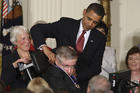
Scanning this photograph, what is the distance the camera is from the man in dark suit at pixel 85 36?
152 inches

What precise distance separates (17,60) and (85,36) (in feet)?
2.71

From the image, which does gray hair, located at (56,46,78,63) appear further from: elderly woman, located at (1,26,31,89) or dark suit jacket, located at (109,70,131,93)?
dark suit jacket, located at (109,70,131,93)

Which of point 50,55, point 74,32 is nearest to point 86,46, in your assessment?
point 74,32

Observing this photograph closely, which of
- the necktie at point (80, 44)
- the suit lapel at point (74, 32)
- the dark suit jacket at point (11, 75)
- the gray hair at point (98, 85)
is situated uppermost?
the suit lapel at point (74, 32)

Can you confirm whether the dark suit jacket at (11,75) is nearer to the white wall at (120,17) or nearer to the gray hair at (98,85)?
the gray hair at (98,85)

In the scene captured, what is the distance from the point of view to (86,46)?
4043 millimetres

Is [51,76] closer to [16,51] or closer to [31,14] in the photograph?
[16,51]

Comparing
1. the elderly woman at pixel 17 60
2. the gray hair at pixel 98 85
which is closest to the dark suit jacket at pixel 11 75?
the elderly woman at pixel 17 60

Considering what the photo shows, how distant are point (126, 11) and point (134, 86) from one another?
10.9 ft

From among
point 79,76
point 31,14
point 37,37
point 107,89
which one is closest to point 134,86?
point 79,76

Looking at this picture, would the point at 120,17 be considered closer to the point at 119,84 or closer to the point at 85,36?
the point at 85,36

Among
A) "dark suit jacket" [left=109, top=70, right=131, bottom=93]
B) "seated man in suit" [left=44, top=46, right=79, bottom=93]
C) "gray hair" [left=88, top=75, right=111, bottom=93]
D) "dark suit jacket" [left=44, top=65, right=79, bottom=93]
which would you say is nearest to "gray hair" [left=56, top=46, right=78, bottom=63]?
"seated man in suit" [left=44, top=46, right=79, bottom=93]

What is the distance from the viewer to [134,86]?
3805 mm

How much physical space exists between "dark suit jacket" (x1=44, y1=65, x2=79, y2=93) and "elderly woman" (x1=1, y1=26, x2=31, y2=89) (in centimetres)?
40
